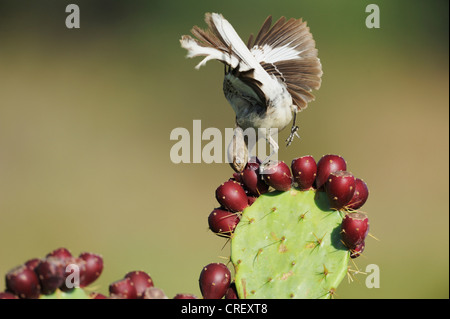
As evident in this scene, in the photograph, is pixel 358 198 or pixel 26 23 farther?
pixel 26 23

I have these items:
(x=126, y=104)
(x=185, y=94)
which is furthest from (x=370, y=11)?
(x=126, y=104)

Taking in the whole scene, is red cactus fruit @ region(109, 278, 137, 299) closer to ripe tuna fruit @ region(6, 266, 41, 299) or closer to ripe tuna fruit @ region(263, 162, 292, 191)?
ripe tuna fruit @ region(6, 266, 41, 299)

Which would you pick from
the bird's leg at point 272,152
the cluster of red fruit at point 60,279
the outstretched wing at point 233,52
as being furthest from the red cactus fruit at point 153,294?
the outstretched wing at point 233,52

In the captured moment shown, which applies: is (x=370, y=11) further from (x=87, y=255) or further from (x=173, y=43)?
(x=87, y=255)

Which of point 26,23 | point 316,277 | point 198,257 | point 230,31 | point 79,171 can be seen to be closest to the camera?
point 316,277

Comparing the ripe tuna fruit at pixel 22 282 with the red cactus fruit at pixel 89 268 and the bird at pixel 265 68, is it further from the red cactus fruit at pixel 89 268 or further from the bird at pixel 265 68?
the bird at pixel 265 68

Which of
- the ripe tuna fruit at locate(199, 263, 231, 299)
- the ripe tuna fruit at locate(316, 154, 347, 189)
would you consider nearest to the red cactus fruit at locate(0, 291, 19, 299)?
the ripe tuna fruit at locate(199, 263, 231, 299)

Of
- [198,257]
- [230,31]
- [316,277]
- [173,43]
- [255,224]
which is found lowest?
[198,257]
